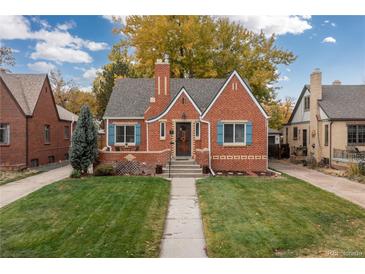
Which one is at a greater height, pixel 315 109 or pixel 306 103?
pixel 306 103

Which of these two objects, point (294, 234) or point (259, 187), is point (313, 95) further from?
point (294, 234)

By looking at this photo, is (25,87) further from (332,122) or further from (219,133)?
Result: (332,122)

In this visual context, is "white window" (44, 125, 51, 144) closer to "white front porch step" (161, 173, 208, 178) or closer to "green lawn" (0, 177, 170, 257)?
"green lawn" (0, 177, 170, 257)

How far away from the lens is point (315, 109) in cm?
2241

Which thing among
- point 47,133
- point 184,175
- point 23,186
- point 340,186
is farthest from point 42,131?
point 340,186

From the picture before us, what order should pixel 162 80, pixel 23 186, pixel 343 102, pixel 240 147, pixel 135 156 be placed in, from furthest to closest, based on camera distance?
pixel 343 102
pixel 162 80
pixel 240 147
pixel 135 156
pixel 23 186

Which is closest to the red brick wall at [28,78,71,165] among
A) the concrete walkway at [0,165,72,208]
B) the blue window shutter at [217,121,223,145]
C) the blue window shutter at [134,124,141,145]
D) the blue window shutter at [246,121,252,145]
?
the concrete walkway at [0,165,72,208]

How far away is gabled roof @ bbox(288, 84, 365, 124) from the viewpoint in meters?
20.6

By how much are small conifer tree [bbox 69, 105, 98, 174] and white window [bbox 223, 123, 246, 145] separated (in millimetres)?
7046

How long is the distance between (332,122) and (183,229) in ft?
54.3

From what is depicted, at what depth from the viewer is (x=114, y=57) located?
30.8 m

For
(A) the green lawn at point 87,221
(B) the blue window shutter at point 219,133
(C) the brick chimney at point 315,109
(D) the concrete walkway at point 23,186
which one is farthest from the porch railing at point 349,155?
(D) the concrete walkway at point 23,186

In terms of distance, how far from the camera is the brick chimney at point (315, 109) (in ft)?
71.6

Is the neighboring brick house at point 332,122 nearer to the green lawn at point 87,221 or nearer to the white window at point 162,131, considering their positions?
the white window at point 162,131
